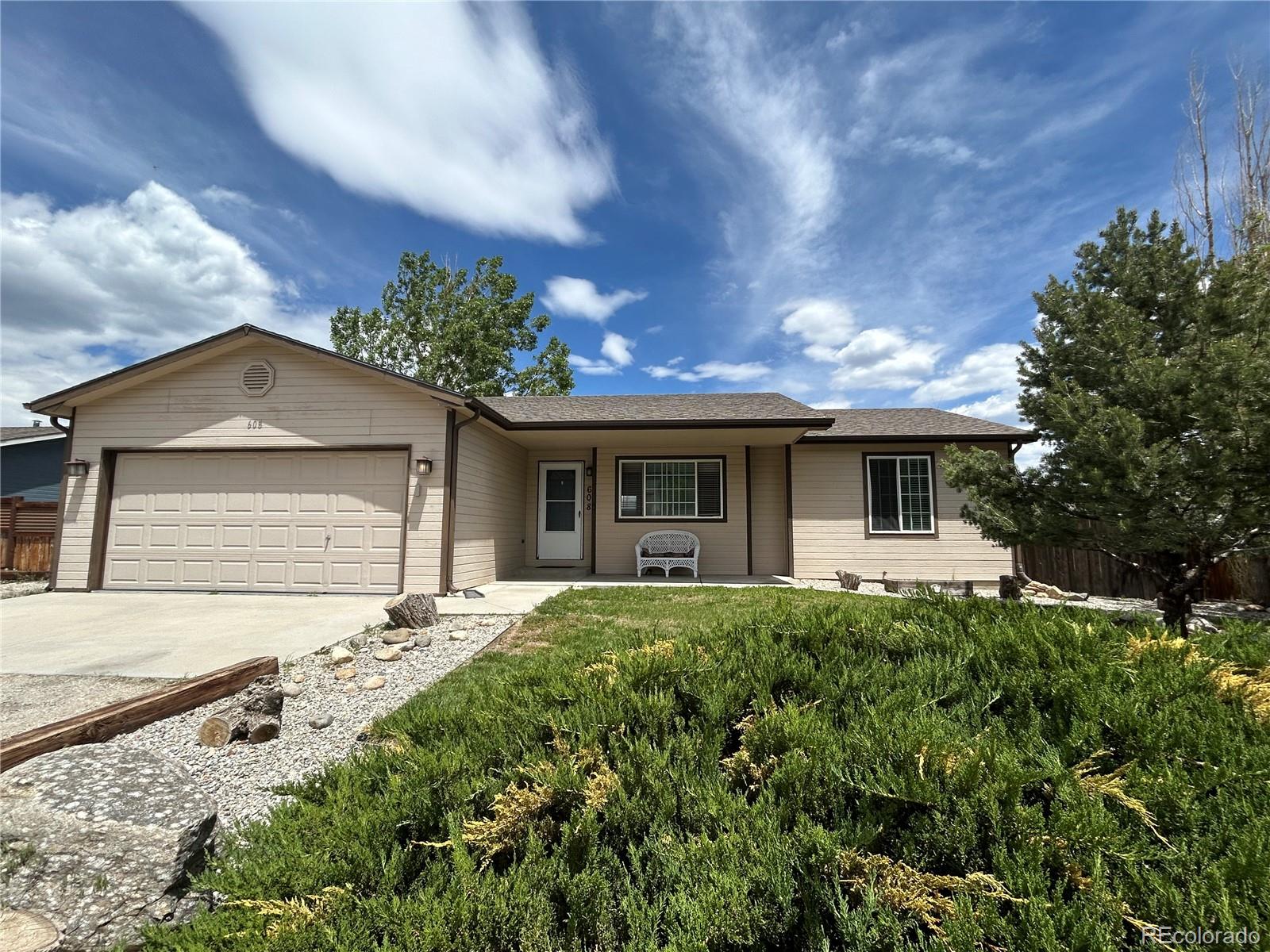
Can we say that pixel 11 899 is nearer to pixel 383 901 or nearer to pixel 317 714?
pixel 383 901

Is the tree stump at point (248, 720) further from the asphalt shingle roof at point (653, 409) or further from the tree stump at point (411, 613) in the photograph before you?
the asphalt shingle roof at point (653, 409)

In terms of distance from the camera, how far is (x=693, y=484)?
1039cm

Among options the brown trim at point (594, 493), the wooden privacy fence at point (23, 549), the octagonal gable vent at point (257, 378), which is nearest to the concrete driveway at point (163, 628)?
the octagonal gable vent at point (257, 378)

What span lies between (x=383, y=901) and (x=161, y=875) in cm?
100

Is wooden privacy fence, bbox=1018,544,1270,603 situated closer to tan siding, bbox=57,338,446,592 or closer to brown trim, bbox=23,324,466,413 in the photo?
tan siding, bbox=57,338,446,592

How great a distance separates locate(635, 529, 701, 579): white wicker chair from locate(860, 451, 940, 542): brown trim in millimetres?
3257

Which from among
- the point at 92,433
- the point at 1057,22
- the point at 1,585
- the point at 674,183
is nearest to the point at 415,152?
the point at 674,183

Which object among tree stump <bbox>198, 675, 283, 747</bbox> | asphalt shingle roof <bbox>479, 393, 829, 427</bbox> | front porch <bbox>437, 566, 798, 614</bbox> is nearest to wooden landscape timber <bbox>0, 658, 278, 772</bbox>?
tree stump <bbox>198, 675, 283, 747</bbox>

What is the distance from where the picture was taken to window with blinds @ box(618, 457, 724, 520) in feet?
33.8

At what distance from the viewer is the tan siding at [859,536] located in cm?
953

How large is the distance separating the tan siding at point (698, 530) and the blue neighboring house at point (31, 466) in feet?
57.9

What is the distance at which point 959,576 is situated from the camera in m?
9.55

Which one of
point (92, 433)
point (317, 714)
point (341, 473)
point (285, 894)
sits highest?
point (92, 433)

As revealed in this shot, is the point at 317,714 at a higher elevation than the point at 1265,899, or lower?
lower
